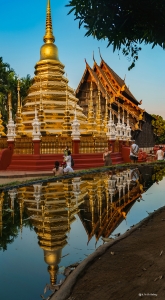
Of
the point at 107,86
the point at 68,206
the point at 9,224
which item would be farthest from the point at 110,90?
the point at 9,224

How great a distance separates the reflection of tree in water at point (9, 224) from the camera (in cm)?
527

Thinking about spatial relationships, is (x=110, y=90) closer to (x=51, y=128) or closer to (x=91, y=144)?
(x=51, y=128)

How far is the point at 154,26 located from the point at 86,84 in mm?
30242

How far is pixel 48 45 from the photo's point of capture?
81.0 feet

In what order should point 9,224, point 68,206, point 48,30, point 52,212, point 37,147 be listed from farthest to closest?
point 48,30
point 37,147
point 68,206
point 52,212
point 9,224

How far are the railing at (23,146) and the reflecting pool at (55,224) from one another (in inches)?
261

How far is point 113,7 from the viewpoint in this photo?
6066 millimetres

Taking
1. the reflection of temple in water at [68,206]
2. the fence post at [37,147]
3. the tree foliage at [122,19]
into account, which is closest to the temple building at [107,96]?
the fence post at [37,147]

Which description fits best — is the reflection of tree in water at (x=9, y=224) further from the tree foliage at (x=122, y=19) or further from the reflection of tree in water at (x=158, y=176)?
the reflection of tree in water at (x=158, y=176)

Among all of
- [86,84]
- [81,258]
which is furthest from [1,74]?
[81,258]

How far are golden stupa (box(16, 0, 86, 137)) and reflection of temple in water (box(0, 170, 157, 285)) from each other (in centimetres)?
Result: 873

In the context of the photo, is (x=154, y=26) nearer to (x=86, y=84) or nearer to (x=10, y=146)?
(x=10, y=146)

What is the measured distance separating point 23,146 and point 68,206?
1068 centimetres

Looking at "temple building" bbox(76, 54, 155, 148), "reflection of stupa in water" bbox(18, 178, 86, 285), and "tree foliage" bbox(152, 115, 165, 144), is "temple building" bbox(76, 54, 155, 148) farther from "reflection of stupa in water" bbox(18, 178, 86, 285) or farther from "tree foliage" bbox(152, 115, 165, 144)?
"tree foliage" bbox(152, 115, 165, 144)
